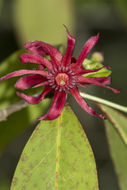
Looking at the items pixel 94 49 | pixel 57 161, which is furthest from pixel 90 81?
pixel 94 49

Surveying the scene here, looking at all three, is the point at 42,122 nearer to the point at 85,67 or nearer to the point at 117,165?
the point at 85,67

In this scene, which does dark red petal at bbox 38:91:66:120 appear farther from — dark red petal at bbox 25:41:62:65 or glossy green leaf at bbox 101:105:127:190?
glossy green leaf at bbox 101:105:127:190

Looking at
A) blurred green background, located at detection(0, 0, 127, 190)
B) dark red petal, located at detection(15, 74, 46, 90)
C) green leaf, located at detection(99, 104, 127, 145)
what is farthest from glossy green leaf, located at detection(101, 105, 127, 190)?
blurred green background, located at detection(0, 0, 127, 190)

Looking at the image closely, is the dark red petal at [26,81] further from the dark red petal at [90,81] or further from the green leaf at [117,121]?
the green leaf at [117,121]

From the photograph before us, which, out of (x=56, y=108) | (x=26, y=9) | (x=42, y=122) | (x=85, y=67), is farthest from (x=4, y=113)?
(x=26, y=9)

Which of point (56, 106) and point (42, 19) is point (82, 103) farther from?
point (42, 19)

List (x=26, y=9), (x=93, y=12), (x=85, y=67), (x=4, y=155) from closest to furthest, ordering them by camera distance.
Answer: (x=85, y=67)
(x=26, y=9)
(x=93, y=12)
(x=4, y=155)
